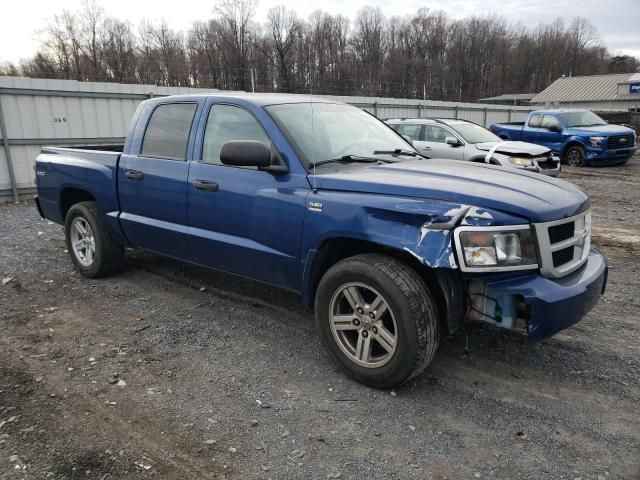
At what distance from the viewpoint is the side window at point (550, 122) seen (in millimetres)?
16109

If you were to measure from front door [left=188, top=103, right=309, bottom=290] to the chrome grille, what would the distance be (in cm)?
152

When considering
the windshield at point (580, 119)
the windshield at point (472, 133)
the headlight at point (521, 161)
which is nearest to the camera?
the headlight at point (521, 161)

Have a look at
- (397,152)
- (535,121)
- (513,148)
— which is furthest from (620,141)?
(397,152)

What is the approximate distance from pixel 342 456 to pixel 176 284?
3.21 metres

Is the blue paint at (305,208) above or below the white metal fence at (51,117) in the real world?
below

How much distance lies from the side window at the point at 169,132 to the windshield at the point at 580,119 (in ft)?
48.8

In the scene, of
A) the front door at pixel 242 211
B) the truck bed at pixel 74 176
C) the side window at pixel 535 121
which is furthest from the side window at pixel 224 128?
the side window at pixel 535 121

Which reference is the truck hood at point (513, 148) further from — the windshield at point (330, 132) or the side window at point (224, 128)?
the side window at point (224, 128)

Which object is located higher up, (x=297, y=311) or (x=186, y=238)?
(x=186, y=238)

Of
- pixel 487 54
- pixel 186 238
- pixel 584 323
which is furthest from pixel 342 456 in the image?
pixel 487 54

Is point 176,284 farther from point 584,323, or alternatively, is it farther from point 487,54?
point 487,54

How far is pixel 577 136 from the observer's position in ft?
51.5

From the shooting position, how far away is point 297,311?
4547 millimetres

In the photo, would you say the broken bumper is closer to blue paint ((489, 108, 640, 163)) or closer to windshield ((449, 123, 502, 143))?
windshield ((449, 123, 502, 143))
